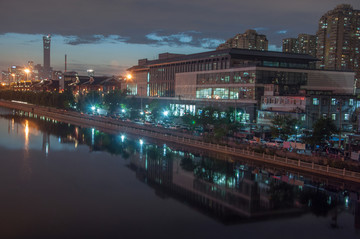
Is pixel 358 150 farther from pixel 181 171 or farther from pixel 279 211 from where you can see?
pixel 181 171

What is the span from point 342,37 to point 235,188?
143 m

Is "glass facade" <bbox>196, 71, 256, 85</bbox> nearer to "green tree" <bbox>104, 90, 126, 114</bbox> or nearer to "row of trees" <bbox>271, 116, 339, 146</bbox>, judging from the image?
"green tree" <bbox>104, 90, 126, 114</bbox>

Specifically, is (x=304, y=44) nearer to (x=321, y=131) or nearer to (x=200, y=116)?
(x=200, y=116)

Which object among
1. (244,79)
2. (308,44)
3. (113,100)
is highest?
(308,44)

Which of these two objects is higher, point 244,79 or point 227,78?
point 227,78

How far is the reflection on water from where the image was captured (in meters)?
26.3

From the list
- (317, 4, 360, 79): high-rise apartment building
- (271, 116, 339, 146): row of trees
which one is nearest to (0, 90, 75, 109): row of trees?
(271, 116, 339, 146): row of trees

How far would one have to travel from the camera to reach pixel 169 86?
97.2 m

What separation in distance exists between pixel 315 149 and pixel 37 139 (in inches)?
1723

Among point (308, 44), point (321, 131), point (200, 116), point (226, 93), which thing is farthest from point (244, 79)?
point (308, 44)

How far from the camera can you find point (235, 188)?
105ft

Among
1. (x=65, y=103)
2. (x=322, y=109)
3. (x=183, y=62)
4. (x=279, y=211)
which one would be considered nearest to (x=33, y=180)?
(x=279, y=211)

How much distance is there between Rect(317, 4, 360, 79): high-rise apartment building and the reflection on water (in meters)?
127

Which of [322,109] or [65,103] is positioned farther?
[65,103]
